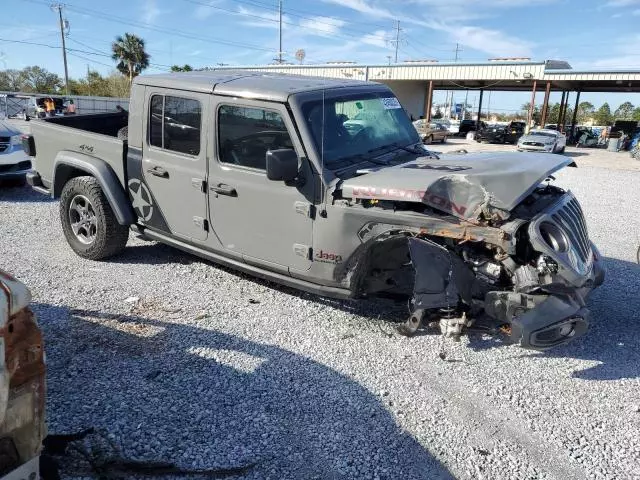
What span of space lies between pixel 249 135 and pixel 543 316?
106 inches

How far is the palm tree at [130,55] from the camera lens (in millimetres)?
49250

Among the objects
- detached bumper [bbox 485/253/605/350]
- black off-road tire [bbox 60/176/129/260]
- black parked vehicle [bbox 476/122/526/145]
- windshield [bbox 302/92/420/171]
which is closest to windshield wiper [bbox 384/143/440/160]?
windshield [bbox 302/92/420/171]

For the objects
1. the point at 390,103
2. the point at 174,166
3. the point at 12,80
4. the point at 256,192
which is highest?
the point at 12,80

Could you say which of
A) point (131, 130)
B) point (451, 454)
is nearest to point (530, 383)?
point (451, 454)

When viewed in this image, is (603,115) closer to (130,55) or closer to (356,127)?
(130,55)

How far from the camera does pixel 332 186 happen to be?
12.6 ft

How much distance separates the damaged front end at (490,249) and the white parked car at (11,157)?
7.71 m

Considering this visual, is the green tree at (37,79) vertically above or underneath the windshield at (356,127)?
above

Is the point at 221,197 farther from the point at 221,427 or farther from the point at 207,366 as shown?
the point at 221,427

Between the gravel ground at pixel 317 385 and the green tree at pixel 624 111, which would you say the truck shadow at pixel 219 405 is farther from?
the green tree at pixel 624 111

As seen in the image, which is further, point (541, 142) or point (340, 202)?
point (541, 142)

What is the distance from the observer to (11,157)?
888cm

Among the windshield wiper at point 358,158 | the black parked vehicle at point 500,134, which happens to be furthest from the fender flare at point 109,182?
the black parked vehicle at point 500,134

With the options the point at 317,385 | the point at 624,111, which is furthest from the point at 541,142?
the point at 624,111
